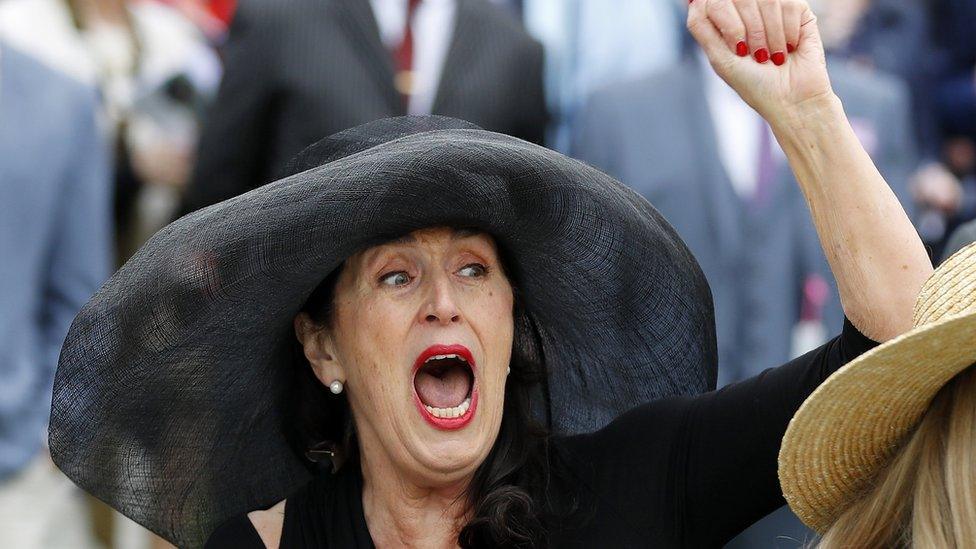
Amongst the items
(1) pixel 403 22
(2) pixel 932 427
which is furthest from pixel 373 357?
(1) pixel 403 22

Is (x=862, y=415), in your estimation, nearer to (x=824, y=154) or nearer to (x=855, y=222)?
(x=855, y=222)

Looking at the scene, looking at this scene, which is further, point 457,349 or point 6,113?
point 6,113

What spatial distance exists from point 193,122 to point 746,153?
73.3 inches

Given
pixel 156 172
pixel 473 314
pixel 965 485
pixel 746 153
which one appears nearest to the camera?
pixel 965 485

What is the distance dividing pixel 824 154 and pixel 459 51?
256 centimetres

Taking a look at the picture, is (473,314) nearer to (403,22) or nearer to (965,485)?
(965,485)

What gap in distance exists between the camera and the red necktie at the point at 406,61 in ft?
17.5

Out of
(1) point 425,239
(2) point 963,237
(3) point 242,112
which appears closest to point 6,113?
(3) point 242,112

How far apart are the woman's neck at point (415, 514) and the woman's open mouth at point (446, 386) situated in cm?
15

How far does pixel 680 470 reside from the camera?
320 centimetres

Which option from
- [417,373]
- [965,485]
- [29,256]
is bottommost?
[29,256]

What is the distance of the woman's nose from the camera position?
334cm

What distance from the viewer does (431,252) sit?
11.1 ft

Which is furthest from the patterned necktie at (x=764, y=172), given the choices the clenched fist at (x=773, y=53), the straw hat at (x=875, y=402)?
the straw hat at (x=875, y=402)
